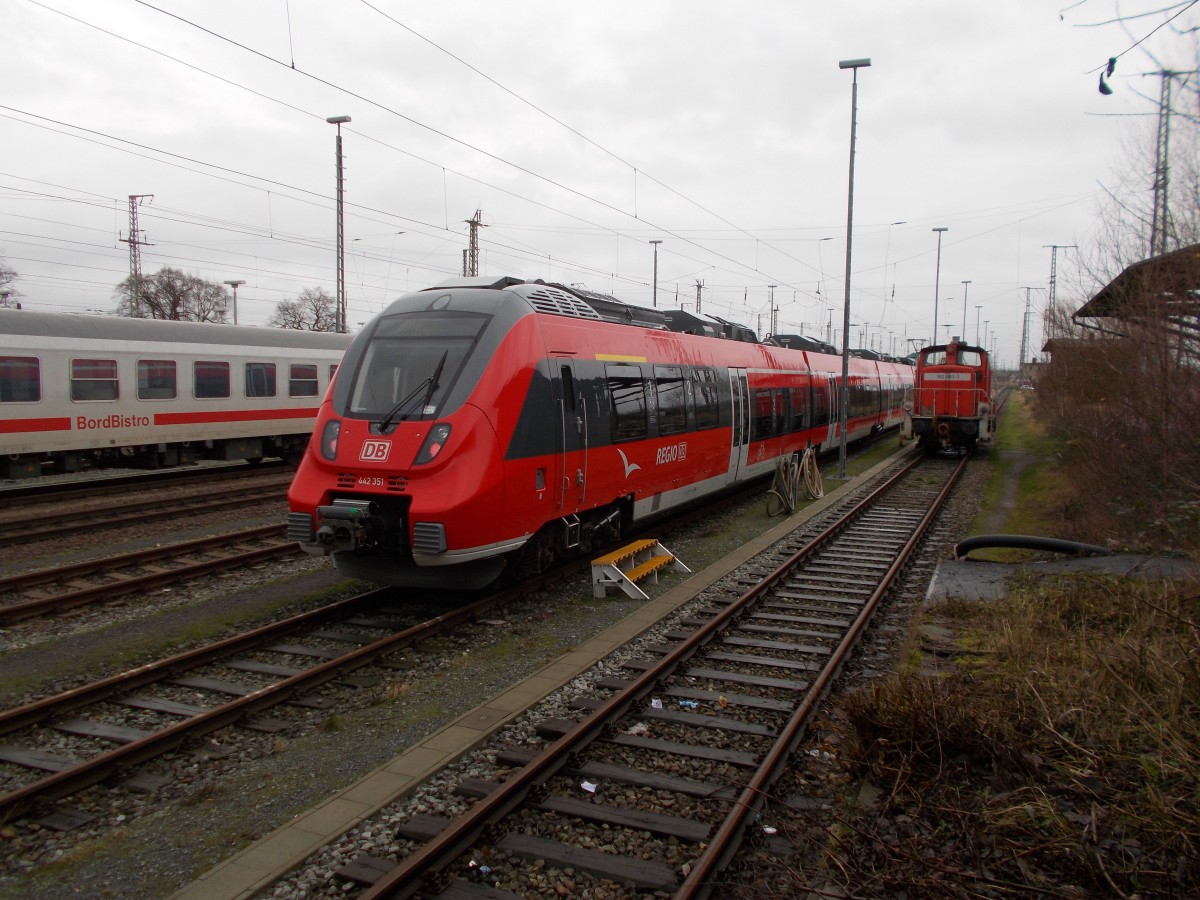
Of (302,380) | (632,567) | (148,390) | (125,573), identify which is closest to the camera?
(125,573)

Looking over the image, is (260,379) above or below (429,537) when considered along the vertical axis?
above

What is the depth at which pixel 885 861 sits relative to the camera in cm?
386

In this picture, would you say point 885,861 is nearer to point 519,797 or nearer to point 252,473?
point 519,797

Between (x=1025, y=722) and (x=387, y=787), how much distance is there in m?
3.74

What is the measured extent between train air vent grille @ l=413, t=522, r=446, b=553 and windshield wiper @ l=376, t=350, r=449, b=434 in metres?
1.10

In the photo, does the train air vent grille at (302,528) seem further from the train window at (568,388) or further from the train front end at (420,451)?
the train window at (568,388)

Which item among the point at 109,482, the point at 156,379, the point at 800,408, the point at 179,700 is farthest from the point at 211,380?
the point at 179,700

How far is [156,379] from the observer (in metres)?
17.8

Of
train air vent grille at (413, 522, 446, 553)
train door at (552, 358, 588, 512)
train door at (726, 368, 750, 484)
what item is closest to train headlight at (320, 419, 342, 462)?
train air vent grille at (413, 522, 446, 553)

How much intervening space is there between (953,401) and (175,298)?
44838mm

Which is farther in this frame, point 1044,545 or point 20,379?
point 20,379

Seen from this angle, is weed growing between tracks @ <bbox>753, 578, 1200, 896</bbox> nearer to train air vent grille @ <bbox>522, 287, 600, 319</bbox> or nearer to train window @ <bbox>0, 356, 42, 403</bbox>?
train air vent grille @ <bbox>522, 287, 600, 319</bbox>

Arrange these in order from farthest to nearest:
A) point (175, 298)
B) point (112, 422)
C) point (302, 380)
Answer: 1. point (175, 298)
2. point (302, 380)
3. point (112, 422)

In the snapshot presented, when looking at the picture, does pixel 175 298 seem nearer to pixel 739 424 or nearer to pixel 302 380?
pixel 302 380
